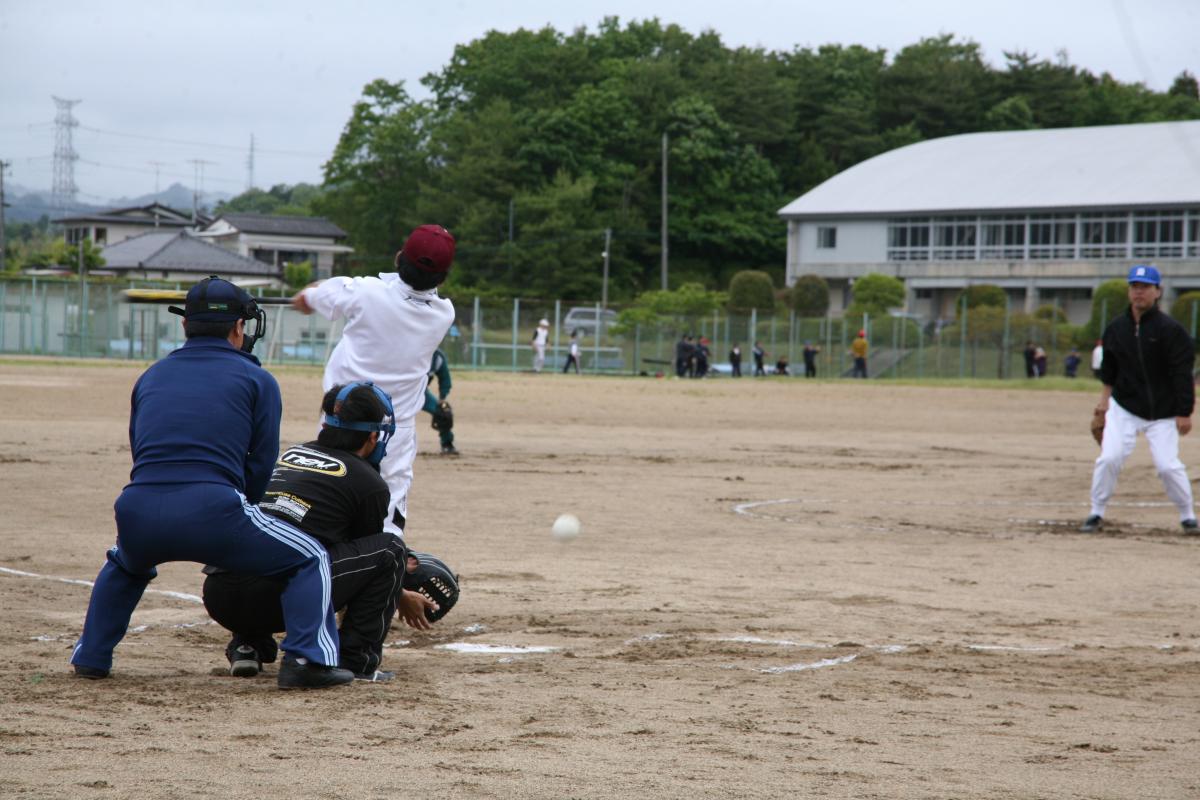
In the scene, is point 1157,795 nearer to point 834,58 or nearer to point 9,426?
point 9,426

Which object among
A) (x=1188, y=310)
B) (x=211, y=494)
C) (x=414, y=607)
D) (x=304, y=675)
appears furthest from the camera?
(x=1188, y=310)

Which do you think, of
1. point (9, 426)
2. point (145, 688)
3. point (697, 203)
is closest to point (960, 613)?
point (145, 688)

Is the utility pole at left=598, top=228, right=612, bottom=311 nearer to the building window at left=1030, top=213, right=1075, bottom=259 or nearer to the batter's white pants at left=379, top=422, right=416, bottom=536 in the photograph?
the building window at left=1030, top=213, right=1075, bottom=259

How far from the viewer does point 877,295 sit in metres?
60.5

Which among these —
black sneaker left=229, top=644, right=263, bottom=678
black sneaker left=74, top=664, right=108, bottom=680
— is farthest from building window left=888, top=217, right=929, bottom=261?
black sneaker left=74, top=664, right=108, bottom=680

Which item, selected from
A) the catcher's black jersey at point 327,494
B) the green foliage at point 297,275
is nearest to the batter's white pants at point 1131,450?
the catcher's black jersey at point 327,494

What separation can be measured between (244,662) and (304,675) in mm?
415


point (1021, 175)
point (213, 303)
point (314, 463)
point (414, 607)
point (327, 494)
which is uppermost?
point (1021, 175)

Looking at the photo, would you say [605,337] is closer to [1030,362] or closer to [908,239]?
[1030,362]

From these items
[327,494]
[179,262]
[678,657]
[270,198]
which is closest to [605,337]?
[179,262]

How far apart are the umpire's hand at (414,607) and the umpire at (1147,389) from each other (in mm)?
7313

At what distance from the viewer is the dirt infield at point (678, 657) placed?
4336mm

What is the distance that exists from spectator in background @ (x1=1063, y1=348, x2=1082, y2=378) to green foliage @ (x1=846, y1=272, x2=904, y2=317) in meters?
13.0

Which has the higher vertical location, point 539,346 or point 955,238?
point 955,238
